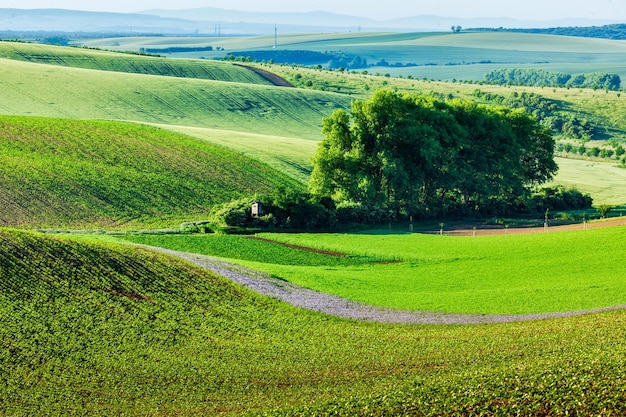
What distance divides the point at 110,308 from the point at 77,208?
35.3 metres

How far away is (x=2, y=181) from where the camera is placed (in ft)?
252

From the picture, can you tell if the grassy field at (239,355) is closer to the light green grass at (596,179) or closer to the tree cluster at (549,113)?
the light green grass at (596,179)

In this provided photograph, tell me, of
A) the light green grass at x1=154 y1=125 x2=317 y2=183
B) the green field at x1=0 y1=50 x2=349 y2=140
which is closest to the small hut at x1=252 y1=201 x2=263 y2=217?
the light green grass at x1=154 y1=125 x2=317 y2=183

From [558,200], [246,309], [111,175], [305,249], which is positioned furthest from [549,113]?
[246,309]

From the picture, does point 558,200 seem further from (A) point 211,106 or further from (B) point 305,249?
(A) point 211,106

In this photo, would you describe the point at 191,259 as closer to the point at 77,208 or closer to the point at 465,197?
the point at 77,208

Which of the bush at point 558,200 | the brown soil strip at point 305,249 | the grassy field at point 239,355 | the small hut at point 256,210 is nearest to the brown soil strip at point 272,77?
the bush at point 558,200

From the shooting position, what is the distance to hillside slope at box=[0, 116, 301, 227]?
242 feet

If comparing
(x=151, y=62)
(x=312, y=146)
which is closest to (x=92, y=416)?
(x=312, y=146)

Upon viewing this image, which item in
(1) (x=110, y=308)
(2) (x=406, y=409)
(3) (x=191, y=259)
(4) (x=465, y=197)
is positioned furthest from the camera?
(4) (x=465, y=197)

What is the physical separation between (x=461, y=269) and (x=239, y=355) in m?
23.9

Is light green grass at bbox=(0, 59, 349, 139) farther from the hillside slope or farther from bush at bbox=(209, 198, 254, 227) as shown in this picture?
bush at bbox=(209, 198, 254, 227)

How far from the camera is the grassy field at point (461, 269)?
46750 millimetres

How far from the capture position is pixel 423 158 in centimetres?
8700
